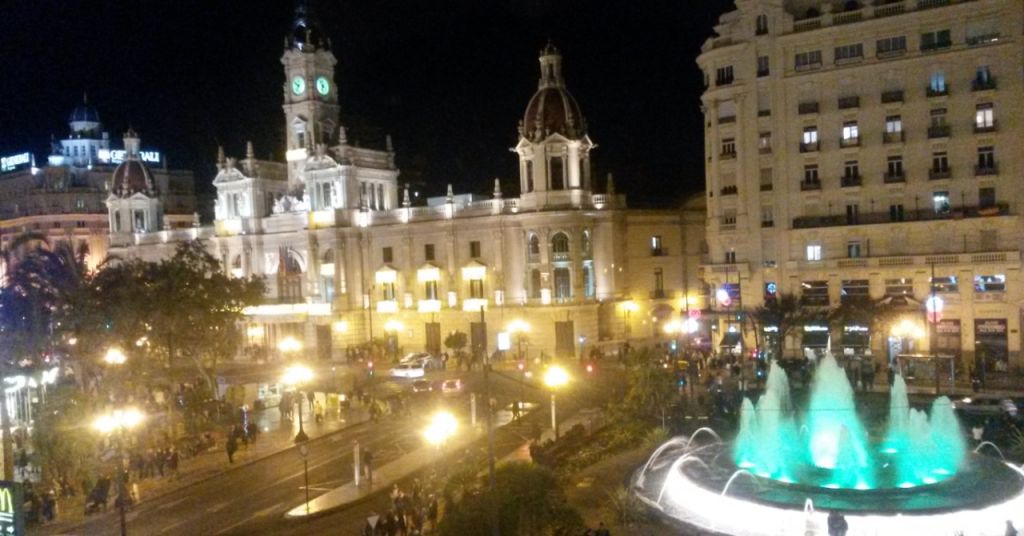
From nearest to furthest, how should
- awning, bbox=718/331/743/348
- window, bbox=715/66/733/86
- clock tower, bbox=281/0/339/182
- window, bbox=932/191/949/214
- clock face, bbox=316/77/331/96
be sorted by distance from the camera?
window, bbox=932/191/949/214 < awning, bbox=718/331/743/348 < window, bbox=715/66/733/86 < clock tower, bbox=281/0/339/182 < clock face, bbox=316/77/331/96

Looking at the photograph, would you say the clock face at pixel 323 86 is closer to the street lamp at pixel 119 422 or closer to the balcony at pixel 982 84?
the street lamp at pixel 119 422

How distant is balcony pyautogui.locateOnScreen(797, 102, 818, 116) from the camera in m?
52.7

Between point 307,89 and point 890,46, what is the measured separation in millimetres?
44031

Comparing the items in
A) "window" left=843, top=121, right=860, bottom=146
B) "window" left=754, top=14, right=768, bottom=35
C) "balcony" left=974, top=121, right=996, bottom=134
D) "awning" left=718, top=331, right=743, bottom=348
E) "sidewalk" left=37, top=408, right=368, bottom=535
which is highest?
"window" left=754, top=14, right=768, bottom=35

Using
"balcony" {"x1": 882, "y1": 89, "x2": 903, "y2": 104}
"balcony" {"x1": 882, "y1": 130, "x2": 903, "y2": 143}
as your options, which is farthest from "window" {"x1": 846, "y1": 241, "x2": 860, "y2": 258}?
"balcony" {"x1": 882, "y1": 89, "x2": 903, "y2": 104}

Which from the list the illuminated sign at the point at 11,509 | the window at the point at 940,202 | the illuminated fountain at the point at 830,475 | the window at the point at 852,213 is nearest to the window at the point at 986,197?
the window at the point at 940,202

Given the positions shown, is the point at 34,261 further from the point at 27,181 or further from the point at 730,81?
the point at 27,181

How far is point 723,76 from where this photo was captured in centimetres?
5538

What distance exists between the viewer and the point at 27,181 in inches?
4434

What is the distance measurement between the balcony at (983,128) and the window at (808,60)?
9.04m

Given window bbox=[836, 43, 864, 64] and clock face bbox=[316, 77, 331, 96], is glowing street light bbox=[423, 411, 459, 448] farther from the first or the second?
clock face bbox=[316, 77, 331, 96]

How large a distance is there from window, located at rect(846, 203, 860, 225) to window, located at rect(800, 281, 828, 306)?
147 inches

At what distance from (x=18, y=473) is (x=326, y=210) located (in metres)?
37.9

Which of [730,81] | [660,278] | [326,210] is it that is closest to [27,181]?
[326,210]
